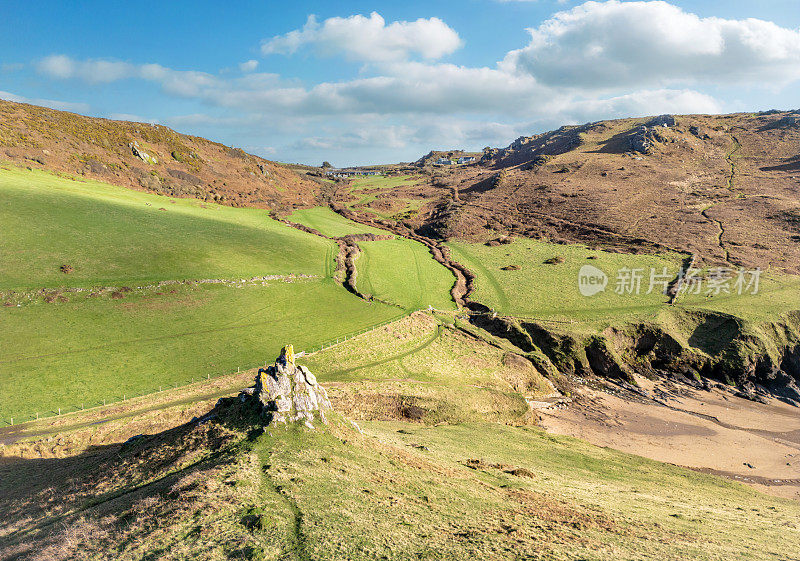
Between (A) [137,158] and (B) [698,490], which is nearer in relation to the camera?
(B) [698,490]

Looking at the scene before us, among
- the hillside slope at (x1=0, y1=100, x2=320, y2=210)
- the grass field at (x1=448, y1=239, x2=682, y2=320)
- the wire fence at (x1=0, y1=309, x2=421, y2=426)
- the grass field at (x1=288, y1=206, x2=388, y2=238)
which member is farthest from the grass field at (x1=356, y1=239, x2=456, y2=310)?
the hillside slope at (x1=0, y1=100, x2=320, y2=210)

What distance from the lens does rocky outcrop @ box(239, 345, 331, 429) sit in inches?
912

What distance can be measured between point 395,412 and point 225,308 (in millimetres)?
31735

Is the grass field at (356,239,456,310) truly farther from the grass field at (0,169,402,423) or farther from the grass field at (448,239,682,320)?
the grass field at (448,239,682,320)

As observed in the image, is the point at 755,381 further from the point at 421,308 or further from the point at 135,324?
the point at 135,324

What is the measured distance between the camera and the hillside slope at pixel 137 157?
86688 millimetres

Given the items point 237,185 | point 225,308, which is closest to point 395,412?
point 225,308

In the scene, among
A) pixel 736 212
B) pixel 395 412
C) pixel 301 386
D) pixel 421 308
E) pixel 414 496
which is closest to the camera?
pixel 414 496

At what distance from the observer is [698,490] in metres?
32.1

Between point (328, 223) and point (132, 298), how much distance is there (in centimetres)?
6727

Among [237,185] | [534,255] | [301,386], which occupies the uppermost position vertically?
[237,185]

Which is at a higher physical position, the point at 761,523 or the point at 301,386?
the point at 301,386

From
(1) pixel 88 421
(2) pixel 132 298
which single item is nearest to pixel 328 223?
(2) pixel 132 298

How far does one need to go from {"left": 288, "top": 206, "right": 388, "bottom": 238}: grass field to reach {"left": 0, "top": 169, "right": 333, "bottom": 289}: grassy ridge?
15.6 metres
